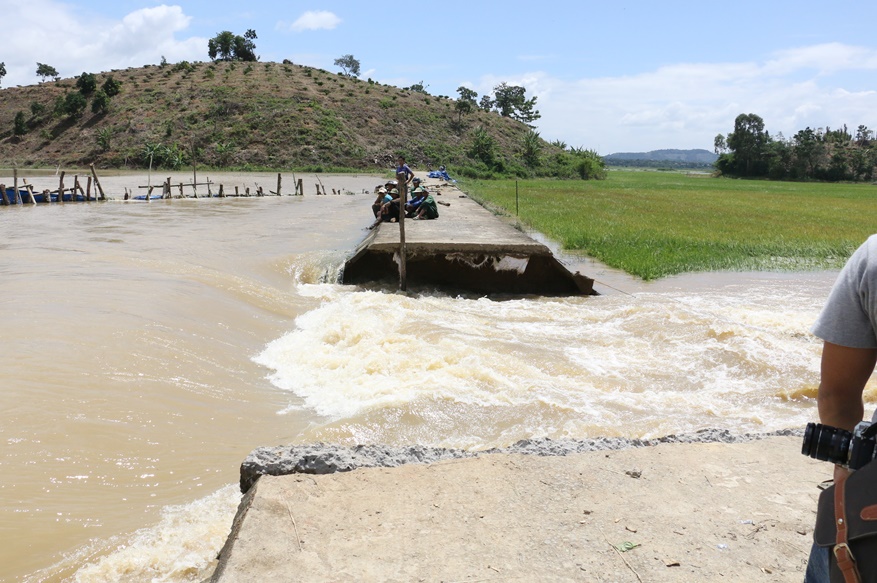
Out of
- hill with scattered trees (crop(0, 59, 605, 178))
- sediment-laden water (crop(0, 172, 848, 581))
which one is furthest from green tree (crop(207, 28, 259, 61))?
sediment-laden water (crop(0, 172, 848, 581))

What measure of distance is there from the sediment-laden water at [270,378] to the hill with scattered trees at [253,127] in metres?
48.3

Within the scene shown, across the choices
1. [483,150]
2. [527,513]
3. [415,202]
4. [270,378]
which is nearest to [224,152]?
[483,150]

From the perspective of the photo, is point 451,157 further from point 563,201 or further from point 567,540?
point 567,540

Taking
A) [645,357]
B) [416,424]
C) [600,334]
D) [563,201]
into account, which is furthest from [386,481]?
[563,201]

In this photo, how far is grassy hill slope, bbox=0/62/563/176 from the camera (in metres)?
59.8

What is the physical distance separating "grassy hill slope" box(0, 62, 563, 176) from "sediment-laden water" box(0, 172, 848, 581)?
163 ft

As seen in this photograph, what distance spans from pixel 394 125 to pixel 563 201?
39.5 metres

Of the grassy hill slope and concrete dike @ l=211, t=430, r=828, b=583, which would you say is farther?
the grassy hill slope

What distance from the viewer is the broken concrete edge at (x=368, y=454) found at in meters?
3.75

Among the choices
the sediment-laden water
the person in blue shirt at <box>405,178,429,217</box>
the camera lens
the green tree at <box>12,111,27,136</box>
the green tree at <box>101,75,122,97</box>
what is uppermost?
the green tree at <box>101,75,122,97</box>

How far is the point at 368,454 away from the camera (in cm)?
397

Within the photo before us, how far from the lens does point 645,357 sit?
8109 millimetres

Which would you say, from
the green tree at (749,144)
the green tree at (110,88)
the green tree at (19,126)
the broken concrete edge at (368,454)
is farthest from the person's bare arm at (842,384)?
the green tree at (749,144)

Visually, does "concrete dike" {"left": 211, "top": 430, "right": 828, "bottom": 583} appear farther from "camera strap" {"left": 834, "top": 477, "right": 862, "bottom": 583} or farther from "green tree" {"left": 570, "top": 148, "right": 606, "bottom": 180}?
"green tree" {"left": 570, "top": 148, "right": 606, "bottom": 180}
